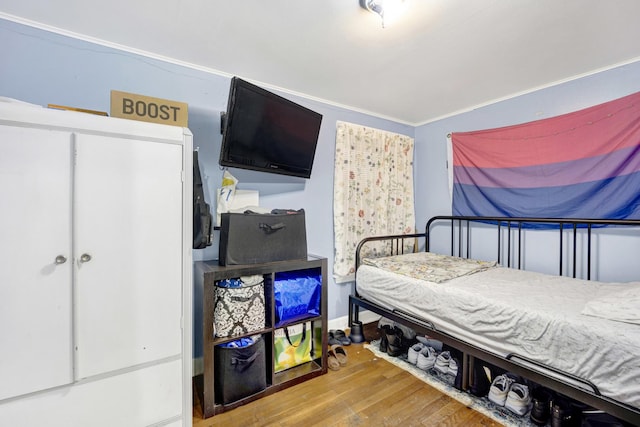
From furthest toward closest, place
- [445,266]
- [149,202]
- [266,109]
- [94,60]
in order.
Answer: [445,266] < [266,109] < [94,60] < [149,202]

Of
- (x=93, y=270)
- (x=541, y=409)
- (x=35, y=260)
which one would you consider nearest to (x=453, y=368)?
(x=541, y=409)

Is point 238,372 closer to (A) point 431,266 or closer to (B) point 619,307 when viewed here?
(A) point 431,266

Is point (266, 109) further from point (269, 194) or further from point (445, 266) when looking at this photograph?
point (445, 266)

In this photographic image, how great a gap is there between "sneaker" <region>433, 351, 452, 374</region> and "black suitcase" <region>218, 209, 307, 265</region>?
120 cm

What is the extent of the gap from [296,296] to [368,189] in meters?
1.38

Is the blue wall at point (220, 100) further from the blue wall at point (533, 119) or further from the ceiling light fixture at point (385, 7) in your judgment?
the ceiling light fixture at point (385, 7)

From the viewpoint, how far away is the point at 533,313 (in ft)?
4.53

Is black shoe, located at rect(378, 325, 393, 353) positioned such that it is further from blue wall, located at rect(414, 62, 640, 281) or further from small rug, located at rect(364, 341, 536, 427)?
blue wall, located at rect(414, 62, 640, 281)

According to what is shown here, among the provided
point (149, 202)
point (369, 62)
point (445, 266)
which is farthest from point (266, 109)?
point (445, 266)

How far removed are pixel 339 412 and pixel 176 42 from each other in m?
2.41

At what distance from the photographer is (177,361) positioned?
133 cm

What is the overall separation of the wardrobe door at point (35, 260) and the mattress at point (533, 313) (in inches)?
74.6

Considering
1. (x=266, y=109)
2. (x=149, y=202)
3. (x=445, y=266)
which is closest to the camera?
(x=149, y=202)

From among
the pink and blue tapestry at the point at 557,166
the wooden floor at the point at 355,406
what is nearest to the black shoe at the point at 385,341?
the wooden floor at the point at 355,406
